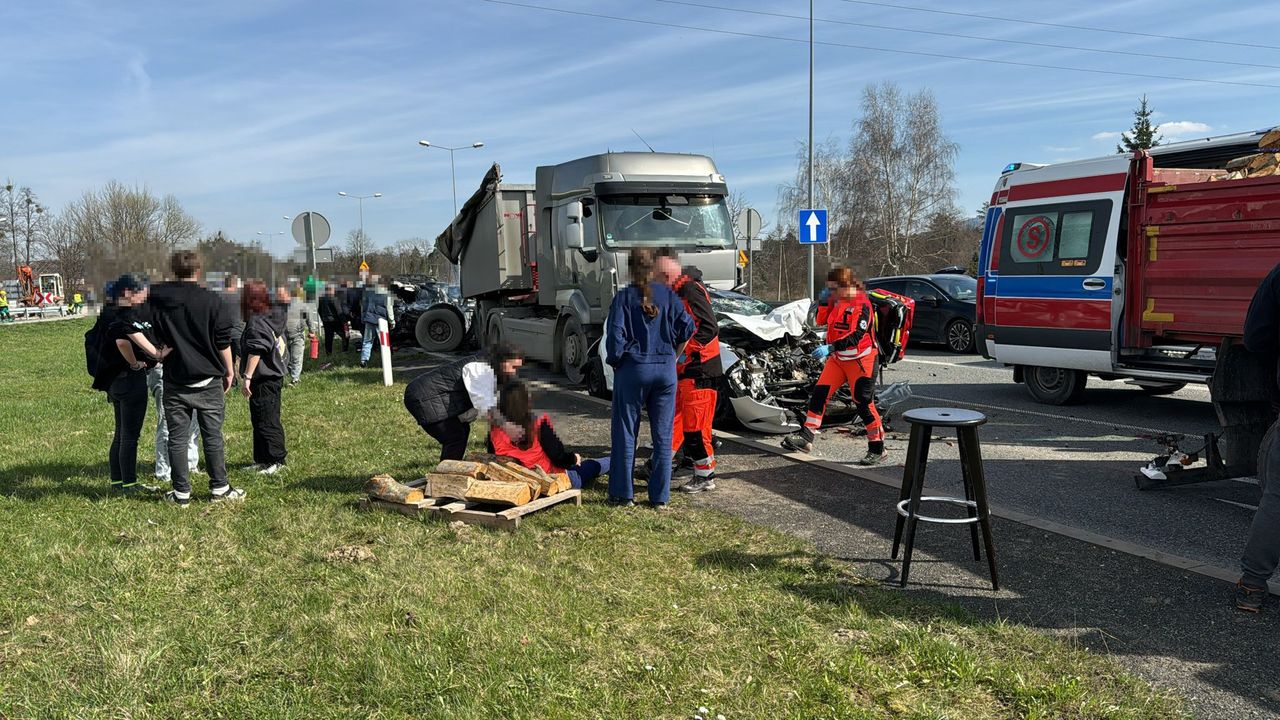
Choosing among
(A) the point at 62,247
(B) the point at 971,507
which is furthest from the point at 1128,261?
(A) the point at 62,247

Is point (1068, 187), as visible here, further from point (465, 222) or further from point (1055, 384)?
point (465, 222)

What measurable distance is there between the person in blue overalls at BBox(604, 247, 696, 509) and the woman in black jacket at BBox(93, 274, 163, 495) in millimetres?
3050

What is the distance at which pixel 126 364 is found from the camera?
6434mm

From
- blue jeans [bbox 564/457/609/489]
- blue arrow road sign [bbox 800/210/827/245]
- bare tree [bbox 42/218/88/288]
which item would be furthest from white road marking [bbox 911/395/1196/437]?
bare tree [bbox 42/218/88/288]

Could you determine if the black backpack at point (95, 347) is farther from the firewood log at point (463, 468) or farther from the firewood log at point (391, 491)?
the firewood log at point (463, 468)

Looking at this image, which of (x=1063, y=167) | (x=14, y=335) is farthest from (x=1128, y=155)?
(x=14, y=335)

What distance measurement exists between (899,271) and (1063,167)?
3695cm

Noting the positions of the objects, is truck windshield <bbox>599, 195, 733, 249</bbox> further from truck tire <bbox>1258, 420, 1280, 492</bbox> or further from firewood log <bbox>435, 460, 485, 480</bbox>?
truck tire <bbox>1258, 420, 1280, 492</bbox>

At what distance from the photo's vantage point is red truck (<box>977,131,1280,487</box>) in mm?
8305

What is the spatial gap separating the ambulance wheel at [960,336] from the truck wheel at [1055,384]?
19.7 feet

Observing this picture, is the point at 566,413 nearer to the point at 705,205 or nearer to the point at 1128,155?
the point at 705,205

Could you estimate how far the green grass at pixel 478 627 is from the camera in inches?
133

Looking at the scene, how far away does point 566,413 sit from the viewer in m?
10.5

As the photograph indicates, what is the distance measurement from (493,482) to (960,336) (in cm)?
1301
